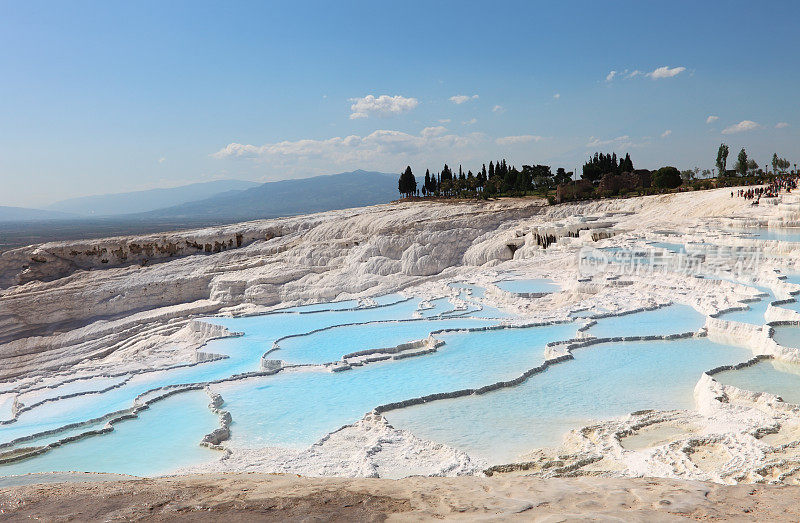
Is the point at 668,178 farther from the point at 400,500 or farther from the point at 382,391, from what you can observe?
the point at 400,500

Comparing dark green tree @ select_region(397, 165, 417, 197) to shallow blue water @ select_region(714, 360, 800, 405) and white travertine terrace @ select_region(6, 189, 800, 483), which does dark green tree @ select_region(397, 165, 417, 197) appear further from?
shallow blue water @ select_region(714, 360, 800, 405)

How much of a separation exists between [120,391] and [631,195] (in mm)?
24636

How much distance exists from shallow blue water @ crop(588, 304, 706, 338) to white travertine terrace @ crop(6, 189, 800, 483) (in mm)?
269

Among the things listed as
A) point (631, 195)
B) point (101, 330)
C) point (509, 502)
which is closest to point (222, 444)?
point (509, 502)

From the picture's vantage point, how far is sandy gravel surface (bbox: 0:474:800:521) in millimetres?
3059

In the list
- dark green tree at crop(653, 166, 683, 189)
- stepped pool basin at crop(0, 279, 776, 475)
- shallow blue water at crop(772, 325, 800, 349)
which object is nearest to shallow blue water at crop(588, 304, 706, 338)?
stepped pool basin at crop(0, 279, 776, 475)

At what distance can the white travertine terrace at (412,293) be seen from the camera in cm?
491

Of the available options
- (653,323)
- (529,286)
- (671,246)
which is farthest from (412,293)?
(671,246)

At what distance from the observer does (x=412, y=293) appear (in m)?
15.2

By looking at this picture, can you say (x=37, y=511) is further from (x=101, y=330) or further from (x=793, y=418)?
(x=101, y=330)

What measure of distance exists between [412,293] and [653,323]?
22.0 feet

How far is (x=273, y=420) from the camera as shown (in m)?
6.56

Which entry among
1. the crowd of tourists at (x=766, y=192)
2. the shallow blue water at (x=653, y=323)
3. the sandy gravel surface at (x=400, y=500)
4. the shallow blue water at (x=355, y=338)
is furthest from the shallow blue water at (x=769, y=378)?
the crowd of tourists at (x=766, y=192)

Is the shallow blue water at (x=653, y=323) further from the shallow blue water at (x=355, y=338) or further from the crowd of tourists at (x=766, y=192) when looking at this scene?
the crowd of tourists at (x=766, y=192)
